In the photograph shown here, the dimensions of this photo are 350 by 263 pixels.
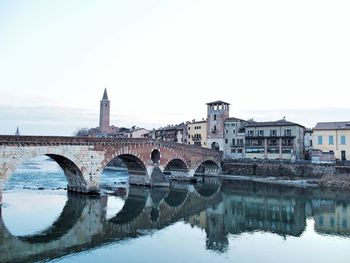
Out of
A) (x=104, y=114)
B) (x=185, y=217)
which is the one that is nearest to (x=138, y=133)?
(x=104, y=114)

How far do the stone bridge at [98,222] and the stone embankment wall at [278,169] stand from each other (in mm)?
16028

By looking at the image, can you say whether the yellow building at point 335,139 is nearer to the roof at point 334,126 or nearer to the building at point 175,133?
the roof at point 334,126

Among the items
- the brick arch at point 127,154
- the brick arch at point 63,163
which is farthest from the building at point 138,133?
the brick arch at point 63,163

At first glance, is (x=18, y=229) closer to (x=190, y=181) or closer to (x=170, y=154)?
(x=170, y=154)

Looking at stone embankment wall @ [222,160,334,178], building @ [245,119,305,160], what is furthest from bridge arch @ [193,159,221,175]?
building @ [245,119,305,160]

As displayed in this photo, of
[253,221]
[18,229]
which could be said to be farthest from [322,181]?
[18,229]

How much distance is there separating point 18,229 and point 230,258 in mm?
14631

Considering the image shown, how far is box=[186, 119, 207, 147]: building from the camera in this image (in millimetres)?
74000

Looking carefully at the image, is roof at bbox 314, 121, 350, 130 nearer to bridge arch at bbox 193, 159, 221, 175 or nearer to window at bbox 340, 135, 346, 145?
window at bbox 340, 135, 346, 145

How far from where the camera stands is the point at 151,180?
48562 millimetres

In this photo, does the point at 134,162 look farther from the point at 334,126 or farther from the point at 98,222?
the point at 334,126

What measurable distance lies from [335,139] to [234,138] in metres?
17.8

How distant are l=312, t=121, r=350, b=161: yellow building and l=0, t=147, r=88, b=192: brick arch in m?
38.3

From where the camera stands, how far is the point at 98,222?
1141 inches
